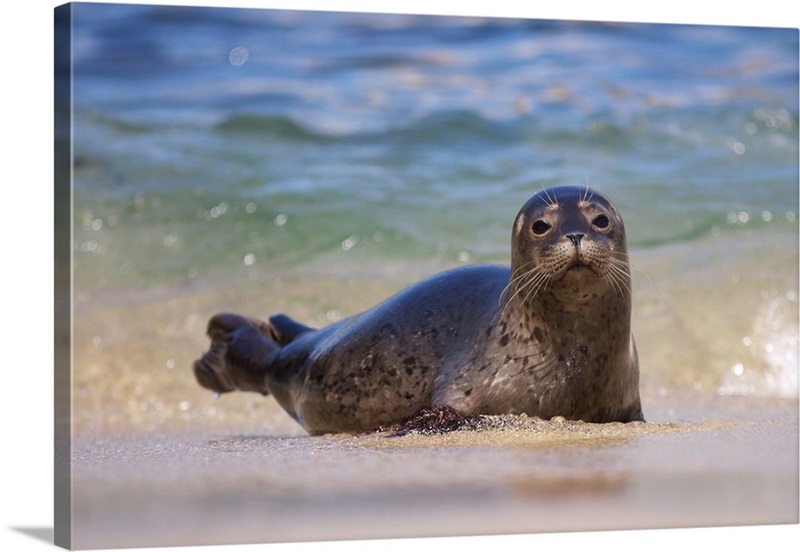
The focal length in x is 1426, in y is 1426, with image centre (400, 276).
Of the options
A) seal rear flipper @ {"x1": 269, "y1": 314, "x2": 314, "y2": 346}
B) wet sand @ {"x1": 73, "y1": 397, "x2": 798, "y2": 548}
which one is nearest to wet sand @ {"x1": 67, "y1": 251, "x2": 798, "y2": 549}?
wet sand @ {"x1": 73, "y1": 397, "x2": 798, "y2": 548}

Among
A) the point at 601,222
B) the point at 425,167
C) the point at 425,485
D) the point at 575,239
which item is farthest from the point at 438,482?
the point at 425,167

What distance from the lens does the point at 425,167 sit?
1241 centimetres

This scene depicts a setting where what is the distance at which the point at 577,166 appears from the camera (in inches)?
499

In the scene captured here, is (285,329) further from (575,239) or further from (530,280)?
(575,239)

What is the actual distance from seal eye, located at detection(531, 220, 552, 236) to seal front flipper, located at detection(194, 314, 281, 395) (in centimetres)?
217

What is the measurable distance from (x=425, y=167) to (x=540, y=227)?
20.6 feet

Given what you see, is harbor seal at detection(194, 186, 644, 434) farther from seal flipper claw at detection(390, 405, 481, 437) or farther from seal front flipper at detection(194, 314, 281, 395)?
seal front flipper at detection(194, 314, 281, 395)

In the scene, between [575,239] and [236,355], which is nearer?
[575,239]

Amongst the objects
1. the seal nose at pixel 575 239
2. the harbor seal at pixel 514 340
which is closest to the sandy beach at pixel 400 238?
the harbor seal at pixel 514 340

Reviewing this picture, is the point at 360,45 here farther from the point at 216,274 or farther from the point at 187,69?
the point at 216,274

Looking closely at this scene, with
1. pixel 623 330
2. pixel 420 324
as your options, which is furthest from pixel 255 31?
pixel 623 330

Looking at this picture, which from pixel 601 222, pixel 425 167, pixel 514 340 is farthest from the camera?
pixel 425 167

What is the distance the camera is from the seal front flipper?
7926 millimetres

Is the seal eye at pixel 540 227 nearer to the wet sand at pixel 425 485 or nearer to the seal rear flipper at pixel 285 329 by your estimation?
the wet sand at pixel 425 485
